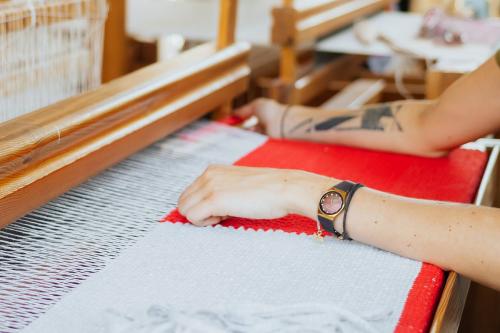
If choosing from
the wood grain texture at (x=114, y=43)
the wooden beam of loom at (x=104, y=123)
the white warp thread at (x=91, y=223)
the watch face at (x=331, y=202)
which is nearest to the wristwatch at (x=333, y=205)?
the watch face at (x=331, y=202)

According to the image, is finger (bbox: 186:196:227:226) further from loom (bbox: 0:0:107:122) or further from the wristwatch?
loom (bbox: 0:0:107:122)

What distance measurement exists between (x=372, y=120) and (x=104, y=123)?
58cm

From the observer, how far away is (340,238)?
3.45ft

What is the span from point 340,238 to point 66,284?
381 mm

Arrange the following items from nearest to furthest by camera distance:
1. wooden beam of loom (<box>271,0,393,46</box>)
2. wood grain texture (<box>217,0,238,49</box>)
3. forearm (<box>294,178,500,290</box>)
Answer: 1. forearm (<box>294,178,500,290</box>)
2. wood grain texture (<box>217,0,238,49</box>)
3. wooden beam of loom (<box>271,0,393,46</box>)

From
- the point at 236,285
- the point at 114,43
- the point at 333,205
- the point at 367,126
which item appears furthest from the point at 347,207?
the point at 114,43

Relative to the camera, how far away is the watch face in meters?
1.04

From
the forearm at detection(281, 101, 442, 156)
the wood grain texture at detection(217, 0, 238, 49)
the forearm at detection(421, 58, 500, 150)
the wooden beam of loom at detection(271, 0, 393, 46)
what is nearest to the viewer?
the forearm at detection(421, 58, 500, 150)

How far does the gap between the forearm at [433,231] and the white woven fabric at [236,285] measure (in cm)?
2

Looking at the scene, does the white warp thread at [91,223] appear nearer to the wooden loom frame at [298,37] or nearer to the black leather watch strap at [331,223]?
the black leather watch strap at [331,223]

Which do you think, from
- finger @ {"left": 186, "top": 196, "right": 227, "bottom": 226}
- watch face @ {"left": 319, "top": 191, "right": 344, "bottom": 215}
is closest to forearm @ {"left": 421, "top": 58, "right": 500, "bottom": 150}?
watch face @ {"left": 319, "top": 191, "right": 344, "bottom": 215}

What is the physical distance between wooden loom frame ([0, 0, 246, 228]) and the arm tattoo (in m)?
0.25

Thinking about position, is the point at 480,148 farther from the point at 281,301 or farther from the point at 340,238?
the point at 281,301

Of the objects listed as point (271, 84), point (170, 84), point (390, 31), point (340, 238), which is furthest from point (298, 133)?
point (390, 31)
